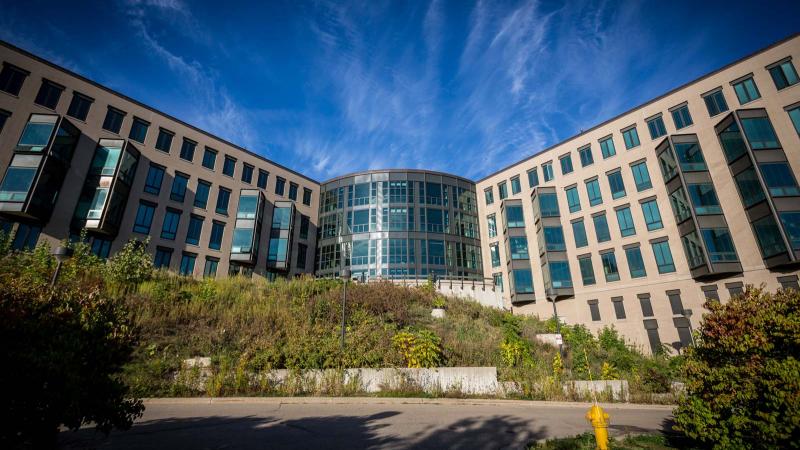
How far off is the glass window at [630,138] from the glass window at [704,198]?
21.3 feet

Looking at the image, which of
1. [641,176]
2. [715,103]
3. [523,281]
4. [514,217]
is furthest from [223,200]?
[715,103]

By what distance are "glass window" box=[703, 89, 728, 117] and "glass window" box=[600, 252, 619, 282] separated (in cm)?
1334

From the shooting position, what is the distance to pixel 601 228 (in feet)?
103

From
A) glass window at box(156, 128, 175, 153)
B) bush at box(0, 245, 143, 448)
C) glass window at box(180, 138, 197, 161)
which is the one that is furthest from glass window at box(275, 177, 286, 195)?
bush at box(0, 245, 143, 448)

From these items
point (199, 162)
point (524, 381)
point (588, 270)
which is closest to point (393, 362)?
point (524, 381)

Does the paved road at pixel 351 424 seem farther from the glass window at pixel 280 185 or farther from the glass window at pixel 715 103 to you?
the glass window at pixel 280 185

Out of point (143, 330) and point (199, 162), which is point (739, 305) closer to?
point (143, 330)

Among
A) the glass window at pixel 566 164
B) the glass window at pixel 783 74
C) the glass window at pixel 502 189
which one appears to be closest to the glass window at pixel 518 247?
the glass window at pixel 502 189

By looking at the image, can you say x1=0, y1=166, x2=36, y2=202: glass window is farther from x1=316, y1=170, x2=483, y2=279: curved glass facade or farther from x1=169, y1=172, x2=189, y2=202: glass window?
x1=316, y1=170, x2=483, y2=279: curved glass facade

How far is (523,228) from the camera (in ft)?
119

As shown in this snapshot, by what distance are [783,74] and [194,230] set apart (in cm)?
4809

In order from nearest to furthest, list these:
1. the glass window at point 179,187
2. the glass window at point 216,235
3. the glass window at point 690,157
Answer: the glass window at point 690,157 < the glass window at point 179,187 < the glass window at point 216,235

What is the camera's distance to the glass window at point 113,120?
91.7 ft

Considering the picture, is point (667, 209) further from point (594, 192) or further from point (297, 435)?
point (297, 435)
